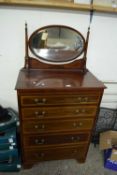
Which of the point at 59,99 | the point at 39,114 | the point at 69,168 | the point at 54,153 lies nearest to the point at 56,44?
the point at 59,99

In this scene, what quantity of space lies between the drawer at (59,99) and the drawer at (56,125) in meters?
0.20

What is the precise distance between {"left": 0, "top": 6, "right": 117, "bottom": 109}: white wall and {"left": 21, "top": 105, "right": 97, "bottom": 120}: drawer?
0.56 meters

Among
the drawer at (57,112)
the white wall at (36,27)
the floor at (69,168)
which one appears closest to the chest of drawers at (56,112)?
the drawer at (57,112)

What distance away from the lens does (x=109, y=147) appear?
1881 millimetres

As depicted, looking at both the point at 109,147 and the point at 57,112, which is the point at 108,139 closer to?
the point at 109,147

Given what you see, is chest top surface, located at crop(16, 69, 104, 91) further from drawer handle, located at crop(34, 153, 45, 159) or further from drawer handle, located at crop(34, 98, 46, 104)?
drawer handle, located at crop(34, 153, 45, 159)

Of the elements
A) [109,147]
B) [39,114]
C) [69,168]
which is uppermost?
[39,114]

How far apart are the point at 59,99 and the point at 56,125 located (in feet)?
0.93

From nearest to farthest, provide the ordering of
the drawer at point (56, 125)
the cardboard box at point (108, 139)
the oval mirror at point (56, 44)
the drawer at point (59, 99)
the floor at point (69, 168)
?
the drawer at point (59, 99), the drawer at point (56, 125), the oval mirror at point (56, 44), the floor at point (69, 168), the cardboard box at point (108, 139)

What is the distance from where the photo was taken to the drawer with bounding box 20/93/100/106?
4.60ft

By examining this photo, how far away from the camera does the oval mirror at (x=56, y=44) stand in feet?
5.48

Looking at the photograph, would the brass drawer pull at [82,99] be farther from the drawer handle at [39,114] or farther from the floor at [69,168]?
the floor at [69,168]

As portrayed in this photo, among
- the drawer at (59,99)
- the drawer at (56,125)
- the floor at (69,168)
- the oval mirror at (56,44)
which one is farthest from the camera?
the floor at (69,168)

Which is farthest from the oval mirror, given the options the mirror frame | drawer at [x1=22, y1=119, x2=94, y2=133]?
drawer at [x1=22, y1=119, x2=94, y2=133]
